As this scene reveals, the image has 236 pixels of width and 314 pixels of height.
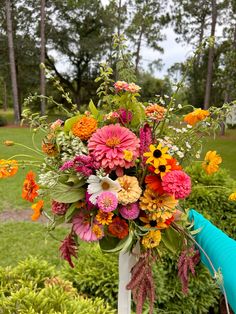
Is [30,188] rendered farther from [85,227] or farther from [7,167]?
[85,227]

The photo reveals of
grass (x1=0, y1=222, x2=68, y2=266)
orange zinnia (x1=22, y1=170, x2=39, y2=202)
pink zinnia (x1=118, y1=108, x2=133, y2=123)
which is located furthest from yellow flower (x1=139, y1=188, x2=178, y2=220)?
grass (x1=0, y1=222, x2=68, y2=266)

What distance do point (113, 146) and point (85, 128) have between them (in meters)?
0.11

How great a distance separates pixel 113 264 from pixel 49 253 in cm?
165

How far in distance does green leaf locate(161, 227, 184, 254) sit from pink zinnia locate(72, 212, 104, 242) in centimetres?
18

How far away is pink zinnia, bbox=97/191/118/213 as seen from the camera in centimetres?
88

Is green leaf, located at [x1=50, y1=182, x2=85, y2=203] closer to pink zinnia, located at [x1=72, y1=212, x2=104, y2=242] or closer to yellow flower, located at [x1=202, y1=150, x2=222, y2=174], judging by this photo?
pink zinnia, located at [x1=72, y1=212, x2=104, y2=242]

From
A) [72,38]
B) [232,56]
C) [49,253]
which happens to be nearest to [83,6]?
[72,38]

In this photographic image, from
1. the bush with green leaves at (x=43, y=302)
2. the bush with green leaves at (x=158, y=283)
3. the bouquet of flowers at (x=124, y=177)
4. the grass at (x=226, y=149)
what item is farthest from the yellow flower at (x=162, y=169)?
the grass at (x=226, y=149)

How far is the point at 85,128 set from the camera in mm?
979

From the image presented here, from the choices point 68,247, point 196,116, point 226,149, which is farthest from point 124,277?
point 226,149

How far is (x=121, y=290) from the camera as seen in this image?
1121 mm

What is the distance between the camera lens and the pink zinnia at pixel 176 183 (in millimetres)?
891

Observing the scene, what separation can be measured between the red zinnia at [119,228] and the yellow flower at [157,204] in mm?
65

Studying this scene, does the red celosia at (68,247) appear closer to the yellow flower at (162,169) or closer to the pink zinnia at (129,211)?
the pink zinnia at (129,211)
